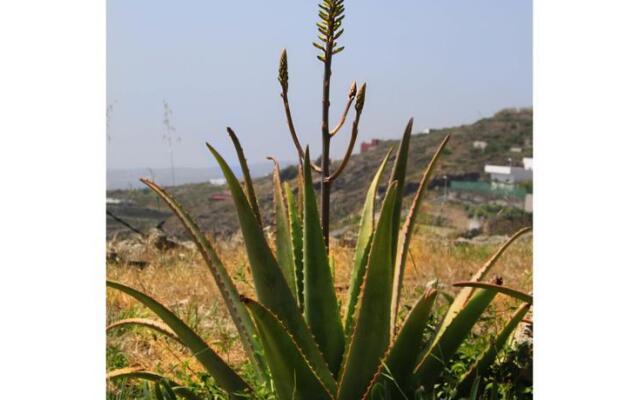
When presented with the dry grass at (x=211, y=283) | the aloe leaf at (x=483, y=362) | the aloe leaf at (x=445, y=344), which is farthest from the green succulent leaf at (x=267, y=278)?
the dry grass at (x=211, y=283)

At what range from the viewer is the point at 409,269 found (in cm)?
432

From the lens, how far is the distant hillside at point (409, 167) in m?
7.29

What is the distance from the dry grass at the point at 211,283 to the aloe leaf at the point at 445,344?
1.91 ft

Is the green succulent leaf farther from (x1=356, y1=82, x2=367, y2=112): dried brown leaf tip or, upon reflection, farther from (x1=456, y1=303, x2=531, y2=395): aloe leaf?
(x1=456, y1=303, x2=531, y2=395): aloe leaf

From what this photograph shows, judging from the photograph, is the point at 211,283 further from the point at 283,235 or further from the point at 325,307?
the point at 325,307

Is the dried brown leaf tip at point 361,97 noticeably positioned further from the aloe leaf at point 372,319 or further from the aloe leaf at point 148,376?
the aloe leaf at point 148,376

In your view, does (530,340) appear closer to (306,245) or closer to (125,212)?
(306,245)

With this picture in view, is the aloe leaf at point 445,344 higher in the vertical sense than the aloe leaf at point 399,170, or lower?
lower

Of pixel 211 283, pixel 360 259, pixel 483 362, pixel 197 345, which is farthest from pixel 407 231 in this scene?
pixel 211 283

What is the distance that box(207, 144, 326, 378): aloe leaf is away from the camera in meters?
1.55
